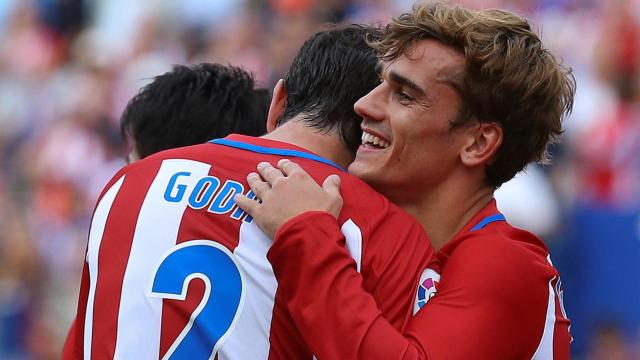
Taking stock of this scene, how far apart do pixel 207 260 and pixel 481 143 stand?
81 cm

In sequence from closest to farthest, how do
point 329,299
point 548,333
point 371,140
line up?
point 329,299 → point 548,333 → point 371,140

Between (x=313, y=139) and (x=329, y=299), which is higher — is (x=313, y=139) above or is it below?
above

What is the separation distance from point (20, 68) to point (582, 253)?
5.60 metres

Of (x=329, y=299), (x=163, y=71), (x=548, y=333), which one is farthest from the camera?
(x=163, y=71)

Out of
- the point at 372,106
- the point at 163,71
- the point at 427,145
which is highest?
the point at 372,106

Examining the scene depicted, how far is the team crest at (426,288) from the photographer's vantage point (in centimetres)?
270

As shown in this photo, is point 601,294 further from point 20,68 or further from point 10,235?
point 20,68

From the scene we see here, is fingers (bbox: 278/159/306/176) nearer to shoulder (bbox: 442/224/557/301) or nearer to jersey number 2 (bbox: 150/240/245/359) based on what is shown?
jersey number 2 (bbox: 150/240/245/359)

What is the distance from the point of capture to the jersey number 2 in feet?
8.52

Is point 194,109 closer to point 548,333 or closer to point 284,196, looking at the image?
point 284,196

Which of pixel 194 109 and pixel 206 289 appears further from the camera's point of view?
pixel 194 109

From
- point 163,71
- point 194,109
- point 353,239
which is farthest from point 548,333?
point 163,71

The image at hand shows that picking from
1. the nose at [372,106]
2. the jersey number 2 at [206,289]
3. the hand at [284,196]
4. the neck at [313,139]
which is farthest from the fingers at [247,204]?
the nose at [372,106]

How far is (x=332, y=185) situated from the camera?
9.02 ft
